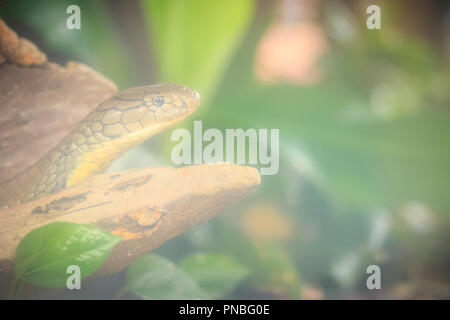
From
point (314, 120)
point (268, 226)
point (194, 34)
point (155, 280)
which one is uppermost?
point (194, 34)

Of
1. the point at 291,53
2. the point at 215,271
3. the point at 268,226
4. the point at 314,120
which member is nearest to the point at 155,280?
the point at 215,271

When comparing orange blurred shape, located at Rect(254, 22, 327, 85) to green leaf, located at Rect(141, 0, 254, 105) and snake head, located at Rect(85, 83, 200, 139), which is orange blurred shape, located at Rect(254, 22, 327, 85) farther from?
snake head, located at Rect(85, 83, 200, 139)

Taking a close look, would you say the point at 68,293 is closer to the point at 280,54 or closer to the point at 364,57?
the point at 280,54

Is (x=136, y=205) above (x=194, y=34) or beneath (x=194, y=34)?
beneath

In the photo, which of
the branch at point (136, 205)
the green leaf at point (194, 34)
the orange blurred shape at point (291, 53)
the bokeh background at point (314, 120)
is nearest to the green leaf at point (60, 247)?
the branch at point (136, 205)

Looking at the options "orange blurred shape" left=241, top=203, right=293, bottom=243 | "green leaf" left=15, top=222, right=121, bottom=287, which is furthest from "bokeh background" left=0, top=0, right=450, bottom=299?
"green leaf" left=15, top=222, right=121, bottom=287

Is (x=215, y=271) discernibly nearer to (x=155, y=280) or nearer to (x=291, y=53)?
(x=155, y=280)
